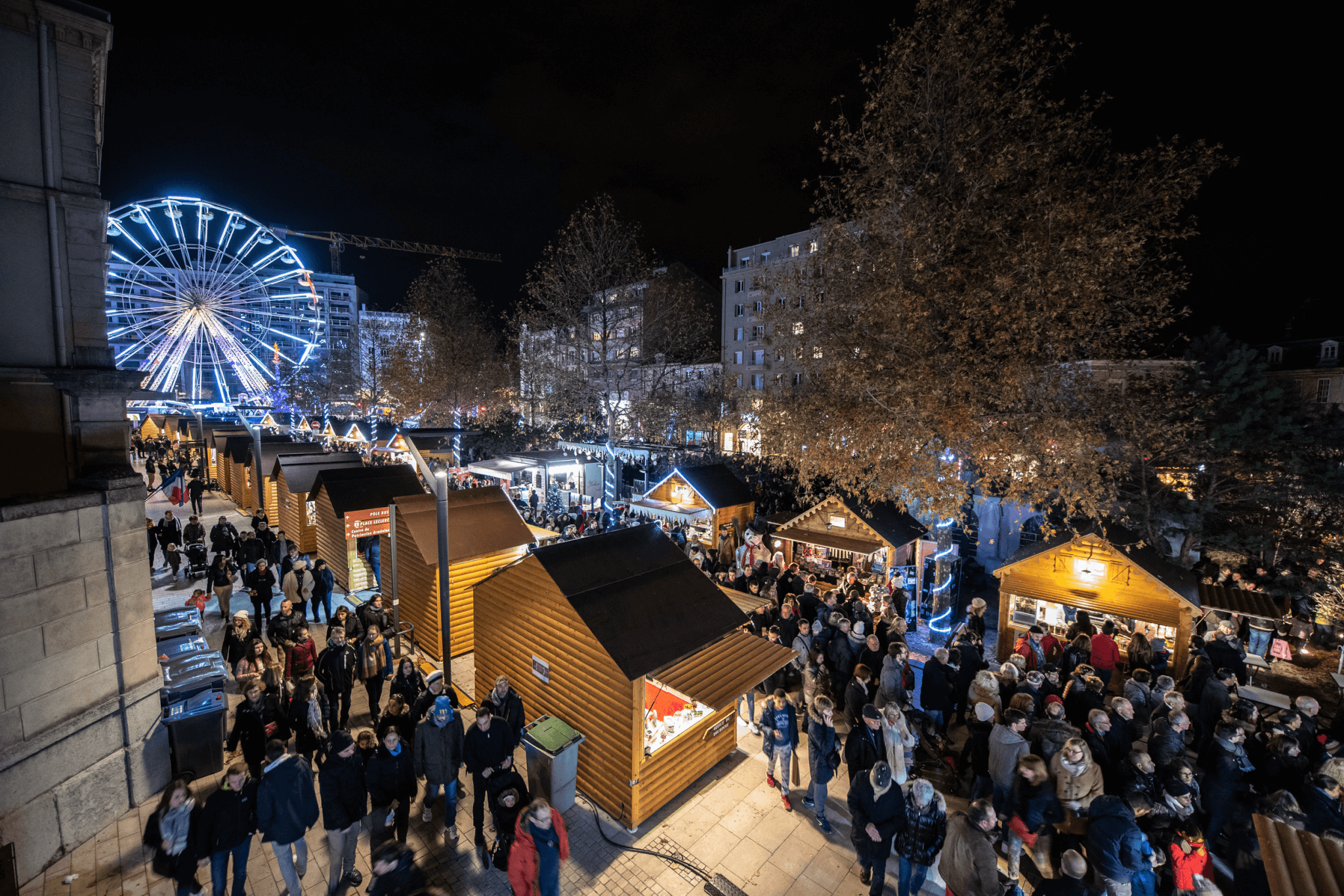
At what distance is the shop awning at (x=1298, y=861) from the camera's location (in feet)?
12.1

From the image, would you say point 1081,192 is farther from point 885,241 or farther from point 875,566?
point 875,566

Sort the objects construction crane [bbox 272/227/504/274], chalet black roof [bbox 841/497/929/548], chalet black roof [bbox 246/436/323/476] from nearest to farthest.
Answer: chalet black roof [bbox 841/497/929/548]
chalet black roof [bbox 246/436/323/476]
construction crane [bbox 272/227/504/274]

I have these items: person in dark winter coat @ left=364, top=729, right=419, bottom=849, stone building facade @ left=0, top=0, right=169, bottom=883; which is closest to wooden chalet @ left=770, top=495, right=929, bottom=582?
person in dark winter coat @ left=364, top=729, right=419, bottom=849

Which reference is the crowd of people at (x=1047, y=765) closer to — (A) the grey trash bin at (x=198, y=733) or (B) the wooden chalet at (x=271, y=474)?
(A) the grey trash bin at (x=198, y=733)

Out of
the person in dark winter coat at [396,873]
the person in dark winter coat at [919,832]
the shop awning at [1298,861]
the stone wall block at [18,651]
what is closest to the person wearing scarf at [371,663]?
the stone wall block at [18,651]

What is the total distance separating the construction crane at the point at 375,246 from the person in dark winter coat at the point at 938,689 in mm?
88656

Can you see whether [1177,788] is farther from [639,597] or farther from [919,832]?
[639,597]

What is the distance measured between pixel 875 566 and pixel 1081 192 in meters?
9.17

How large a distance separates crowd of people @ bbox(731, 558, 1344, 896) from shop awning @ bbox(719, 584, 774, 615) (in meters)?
2.64

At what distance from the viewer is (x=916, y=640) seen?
11797 millimetres

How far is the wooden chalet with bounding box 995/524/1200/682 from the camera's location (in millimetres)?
9539

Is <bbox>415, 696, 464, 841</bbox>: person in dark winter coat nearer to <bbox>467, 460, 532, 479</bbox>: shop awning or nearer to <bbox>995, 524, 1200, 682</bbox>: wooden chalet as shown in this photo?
<bbox>995, 524, 1200, 682</bbox>: wooden chalet

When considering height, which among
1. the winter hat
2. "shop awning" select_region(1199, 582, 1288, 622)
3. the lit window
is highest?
the lit window

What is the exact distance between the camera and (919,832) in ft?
15.1
